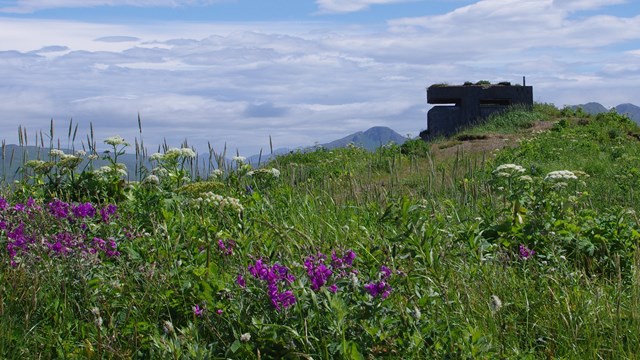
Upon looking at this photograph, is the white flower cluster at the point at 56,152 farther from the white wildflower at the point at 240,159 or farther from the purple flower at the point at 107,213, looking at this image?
the purple flower at the point at 107,213

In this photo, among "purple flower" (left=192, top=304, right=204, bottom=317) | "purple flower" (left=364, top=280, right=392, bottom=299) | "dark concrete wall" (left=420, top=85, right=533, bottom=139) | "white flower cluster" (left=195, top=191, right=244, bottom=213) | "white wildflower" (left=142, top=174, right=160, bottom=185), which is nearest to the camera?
"purple flower" (left=364, top=280, right=392, bottom=299)

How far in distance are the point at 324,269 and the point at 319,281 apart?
62 mm

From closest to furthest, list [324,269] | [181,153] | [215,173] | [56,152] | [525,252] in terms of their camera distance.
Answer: [324,269]
[525,252]
[181,153]
[56,152]
[215,173]

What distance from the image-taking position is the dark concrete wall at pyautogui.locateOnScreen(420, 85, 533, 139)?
2109 centimetres

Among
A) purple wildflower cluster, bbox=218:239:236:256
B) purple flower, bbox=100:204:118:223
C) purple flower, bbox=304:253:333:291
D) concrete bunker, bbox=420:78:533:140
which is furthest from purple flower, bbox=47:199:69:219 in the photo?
concrete bunker, bbox=420:78:533:140

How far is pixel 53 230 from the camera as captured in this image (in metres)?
5.25

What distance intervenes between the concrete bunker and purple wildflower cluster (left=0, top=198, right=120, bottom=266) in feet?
53.9

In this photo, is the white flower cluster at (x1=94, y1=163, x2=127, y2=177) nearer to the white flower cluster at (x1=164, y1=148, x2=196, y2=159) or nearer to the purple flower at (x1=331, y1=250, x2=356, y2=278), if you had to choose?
the white flower cluster at (x1=164, y1=148, x2=196, y2=159)

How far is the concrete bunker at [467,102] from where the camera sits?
69.2ft

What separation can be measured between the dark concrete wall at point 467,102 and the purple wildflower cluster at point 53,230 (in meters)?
16.5

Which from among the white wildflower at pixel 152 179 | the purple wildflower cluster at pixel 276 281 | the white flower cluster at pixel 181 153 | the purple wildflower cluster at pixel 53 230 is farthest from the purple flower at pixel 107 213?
the purple wildflower cluster at pixel 276 281

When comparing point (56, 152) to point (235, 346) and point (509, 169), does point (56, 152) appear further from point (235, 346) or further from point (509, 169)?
point (235, 346)

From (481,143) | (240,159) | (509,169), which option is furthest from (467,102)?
(509,169)

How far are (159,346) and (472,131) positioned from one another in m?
16.3
